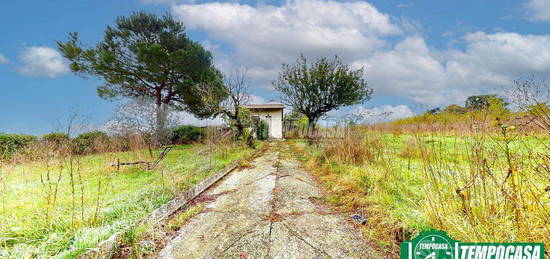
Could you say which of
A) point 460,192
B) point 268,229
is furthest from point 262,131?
point 460,192

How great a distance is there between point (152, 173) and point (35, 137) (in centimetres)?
862

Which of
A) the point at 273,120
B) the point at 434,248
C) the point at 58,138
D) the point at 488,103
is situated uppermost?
the point at 273,120

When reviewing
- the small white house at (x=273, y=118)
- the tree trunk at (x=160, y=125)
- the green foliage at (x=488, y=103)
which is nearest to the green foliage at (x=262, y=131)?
the small white house at (x=273, y=118)

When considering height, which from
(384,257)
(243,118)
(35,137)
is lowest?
(384,257)

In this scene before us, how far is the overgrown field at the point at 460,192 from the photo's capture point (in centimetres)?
173

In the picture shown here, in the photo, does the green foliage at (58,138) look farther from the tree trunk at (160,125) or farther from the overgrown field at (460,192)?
the overgrown field at (460,192)

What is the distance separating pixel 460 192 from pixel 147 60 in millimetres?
15809

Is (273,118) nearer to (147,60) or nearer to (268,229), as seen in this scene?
(147,60)

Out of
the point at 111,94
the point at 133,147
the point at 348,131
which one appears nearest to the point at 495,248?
the point at 348,131

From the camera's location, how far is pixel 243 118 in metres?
10.5

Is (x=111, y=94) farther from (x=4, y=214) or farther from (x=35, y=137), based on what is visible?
(x=4, y=214)

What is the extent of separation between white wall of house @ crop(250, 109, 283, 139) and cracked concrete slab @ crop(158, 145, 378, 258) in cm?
1474

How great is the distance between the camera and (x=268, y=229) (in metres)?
2.33

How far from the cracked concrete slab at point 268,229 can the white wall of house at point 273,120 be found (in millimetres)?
14742
